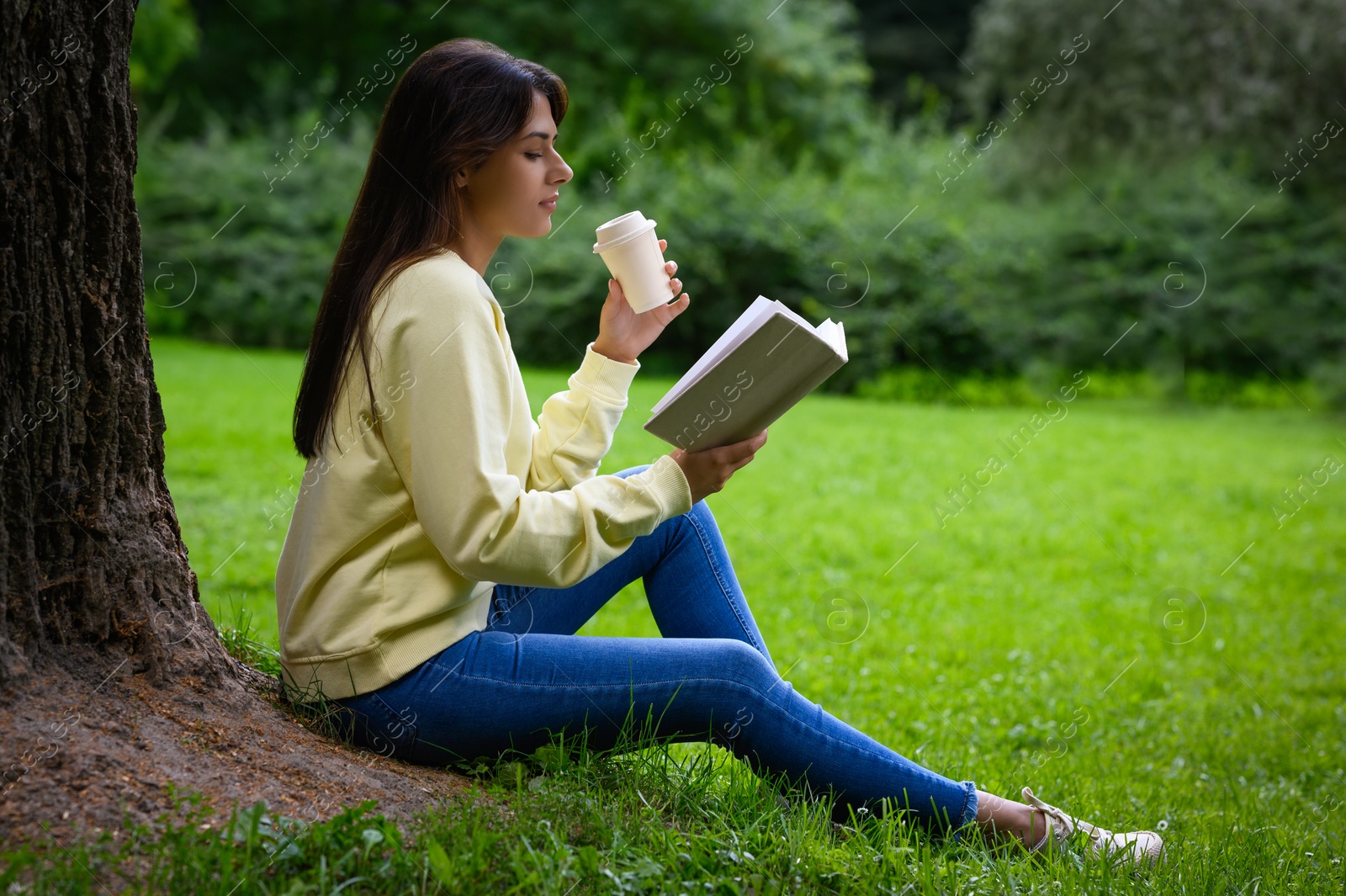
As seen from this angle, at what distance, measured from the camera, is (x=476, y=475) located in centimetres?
189

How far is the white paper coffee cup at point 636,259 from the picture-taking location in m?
2.32

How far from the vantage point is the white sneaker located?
229cm

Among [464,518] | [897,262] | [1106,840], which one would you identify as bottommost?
[897,262]

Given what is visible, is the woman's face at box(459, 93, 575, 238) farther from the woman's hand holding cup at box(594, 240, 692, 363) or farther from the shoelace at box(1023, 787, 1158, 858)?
the shoelace at box(1023, 787, 1158, 858)

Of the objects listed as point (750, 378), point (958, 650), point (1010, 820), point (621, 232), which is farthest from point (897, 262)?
point (750, 378)

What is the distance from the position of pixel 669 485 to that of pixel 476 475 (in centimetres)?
37

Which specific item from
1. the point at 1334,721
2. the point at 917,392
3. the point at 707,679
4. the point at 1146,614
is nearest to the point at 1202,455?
the point at 917,392

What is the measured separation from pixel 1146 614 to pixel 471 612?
4370 millimetres

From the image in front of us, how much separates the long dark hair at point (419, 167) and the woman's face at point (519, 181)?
0.03m

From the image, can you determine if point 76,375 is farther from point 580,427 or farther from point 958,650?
point 958,650

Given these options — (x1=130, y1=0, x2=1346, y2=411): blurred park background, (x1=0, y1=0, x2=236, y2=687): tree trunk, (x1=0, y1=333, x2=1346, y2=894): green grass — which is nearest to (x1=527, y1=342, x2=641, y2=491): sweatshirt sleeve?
(x1=0, y1=333, x2=1346, y2=894): green grass

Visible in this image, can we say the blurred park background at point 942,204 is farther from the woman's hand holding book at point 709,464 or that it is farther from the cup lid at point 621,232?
the woman's hand holding book at point 709,464

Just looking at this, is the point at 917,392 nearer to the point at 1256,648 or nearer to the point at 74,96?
the point at 1256,648

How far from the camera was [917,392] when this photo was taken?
41.4 feet
